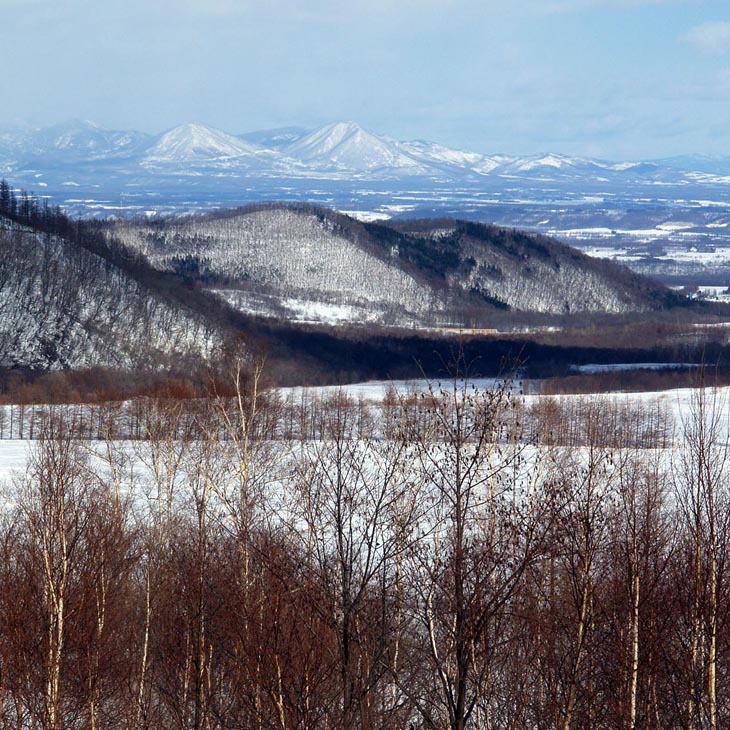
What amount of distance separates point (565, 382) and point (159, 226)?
105m

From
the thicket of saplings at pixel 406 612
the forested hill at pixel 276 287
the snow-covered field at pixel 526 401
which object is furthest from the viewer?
the forested hill at pixel 276 287

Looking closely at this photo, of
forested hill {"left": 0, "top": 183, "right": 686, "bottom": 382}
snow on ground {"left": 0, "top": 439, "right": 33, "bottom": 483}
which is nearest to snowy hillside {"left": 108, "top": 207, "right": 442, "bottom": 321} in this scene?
forested hill {"left": 0, "top": 183, "right": 686, "bottom": 382}

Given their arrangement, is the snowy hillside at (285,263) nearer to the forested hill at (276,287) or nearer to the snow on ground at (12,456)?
the forested hill at (276,287)

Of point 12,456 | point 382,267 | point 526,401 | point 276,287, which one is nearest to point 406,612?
point 12,456

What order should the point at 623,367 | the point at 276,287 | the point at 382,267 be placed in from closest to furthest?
the point at 623,367
the point at 276,287
the point at 382,267

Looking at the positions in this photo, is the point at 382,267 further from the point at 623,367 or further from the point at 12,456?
the point at 12,456

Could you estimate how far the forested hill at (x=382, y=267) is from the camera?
148 metres

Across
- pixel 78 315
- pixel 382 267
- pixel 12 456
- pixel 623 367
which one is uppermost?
pixel 382 267

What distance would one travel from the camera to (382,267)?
163125mm

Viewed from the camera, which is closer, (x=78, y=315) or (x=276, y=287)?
(x=78, y=315)

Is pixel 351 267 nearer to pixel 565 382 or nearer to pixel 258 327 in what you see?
pixel 258 327

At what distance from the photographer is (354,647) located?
1612 cm

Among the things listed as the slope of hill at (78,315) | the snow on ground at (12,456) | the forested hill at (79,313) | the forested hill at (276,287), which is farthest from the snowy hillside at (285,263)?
the snow on ground at (12,456)

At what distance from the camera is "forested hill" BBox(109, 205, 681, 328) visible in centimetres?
14838
